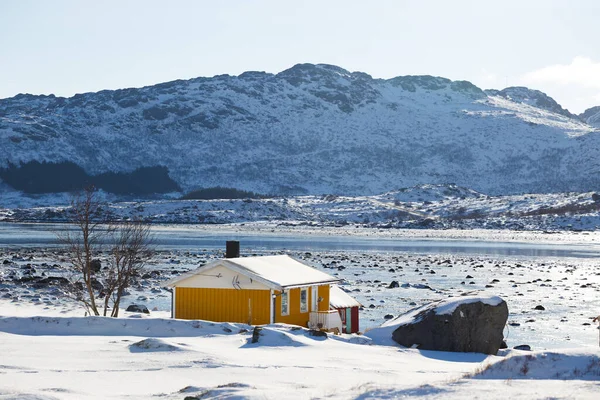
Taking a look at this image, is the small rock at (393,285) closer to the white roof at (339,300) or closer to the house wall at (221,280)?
the white roof at (339,300)

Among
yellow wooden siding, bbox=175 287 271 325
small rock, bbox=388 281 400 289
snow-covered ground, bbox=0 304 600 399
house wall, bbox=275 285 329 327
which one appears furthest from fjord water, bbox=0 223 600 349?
snow-covered ground, bbox=0 304 600 399

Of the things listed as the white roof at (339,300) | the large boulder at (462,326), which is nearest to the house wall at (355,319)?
the white roof at (339,300)

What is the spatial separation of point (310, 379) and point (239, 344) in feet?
18.1

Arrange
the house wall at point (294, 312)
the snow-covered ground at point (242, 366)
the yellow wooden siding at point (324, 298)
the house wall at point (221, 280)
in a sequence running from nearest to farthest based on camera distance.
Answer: the snow-covered ground at point (242, 366) → the house wall at point (221, 280) → the house wall at point (294, 312) → the yellow wooden siding at point (324, 298)

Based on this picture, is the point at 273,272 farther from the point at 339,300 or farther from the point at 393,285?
the point at 393,285

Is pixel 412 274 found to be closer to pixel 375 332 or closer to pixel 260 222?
pixel 375 332

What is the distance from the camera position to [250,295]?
2544cm

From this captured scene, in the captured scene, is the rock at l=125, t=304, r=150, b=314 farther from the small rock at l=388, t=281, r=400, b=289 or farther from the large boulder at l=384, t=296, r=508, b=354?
the small rock at l=388, t=281, r=400, b=289

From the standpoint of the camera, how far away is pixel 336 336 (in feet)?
73.6

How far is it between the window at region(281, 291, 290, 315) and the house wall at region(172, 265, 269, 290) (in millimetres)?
885

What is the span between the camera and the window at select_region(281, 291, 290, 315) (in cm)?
2573

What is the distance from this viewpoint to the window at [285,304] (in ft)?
84.4

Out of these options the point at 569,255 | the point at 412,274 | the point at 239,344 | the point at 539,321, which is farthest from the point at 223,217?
the point at 239,344

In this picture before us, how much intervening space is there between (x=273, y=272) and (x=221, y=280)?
1.69 metres
